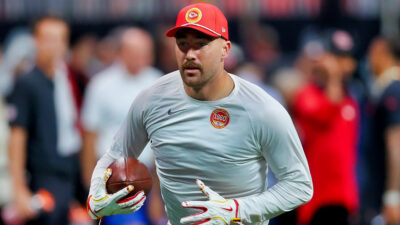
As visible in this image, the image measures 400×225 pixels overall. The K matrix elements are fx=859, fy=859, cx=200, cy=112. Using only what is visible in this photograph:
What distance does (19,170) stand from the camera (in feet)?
25.8

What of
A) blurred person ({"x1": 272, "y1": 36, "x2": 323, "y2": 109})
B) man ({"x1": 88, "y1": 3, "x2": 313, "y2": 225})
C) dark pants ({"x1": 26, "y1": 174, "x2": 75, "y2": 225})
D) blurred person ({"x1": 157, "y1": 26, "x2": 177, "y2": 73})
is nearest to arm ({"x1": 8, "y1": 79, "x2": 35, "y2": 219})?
dark pants ({"x1": 26, "y1": 174, "x2": 75, "y2": 225})

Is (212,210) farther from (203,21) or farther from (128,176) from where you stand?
(203,21)

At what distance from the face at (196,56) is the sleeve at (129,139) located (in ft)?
1.32

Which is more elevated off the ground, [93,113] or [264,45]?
[93,113]

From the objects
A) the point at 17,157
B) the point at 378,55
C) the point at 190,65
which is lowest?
the point at 17,157

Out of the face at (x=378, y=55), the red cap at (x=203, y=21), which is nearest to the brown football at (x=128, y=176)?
the red cap at (x=203, y=21)

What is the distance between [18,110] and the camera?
8.01 metres

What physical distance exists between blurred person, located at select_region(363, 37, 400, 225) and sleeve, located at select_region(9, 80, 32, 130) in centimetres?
335

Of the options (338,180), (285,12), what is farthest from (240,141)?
(285,12)

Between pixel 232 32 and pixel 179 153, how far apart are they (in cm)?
922

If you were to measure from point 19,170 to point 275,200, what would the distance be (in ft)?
12.2

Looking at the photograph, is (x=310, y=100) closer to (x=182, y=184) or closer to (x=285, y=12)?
(x=182, y=184)

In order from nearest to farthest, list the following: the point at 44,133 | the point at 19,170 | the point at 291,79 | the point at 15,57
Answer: the point at 19,170
the point at 44,133
the point at 291,79
the point at 15,57

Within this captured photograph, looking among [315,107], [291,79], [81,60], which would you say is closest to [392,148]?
[315,107]
